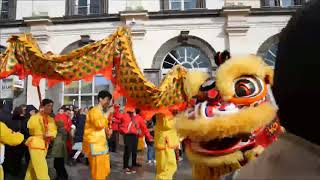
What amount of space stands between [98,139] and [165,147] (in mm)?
1169

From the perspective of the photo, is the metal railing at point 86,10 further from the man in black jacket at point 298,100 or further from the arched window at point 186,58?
the man in black jacket at point 298,100

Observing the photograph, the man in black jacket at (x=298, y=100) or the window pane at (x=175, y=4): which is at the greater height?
the window pane at (x=175, y=4)

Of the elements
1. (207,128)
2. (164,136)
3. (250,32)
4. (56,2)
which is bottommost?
(164,136)

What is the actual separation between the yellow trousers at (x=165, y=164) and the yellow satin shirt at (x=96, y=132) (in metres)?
0.97

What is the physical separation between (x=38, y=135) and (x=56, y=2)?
10.9 m

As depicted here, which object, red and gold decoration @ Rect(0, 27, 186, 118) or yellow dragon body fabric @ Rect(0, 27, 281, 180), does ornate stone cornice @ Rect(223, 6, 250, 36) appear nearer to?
red and gold decoration @ Rect(0, 27, 186, 118)

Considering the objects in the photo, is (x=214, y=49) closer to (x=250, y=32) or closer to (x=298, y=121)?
(x=250, y=32)

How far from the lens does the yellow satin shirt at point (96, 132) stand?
20.1 feet

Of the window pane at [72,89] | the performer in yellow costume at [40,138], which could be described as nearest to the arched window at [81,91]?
the window pane at [72,89]

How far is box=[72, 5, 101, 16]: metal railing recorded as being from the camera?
16406mm

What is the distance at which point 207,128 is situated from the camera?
10.3 feet

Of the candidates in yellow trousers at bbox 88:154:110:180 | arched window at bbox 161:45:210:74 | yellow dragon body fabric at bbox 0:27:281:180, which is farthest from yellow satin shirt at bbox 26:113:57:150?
arched window at bbox 161:45:210:74

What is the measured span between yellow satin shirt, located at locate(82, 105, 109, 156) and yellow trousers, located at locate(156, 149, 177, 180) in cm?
97

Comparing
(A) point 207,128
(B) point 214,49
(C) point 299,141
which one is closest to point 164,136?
(A) point 207,128
